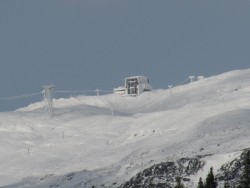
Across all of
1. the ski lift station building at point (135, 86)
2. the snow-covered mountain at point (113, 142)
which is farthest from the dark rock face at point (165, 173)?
the ski lift station building at point (135, 86)

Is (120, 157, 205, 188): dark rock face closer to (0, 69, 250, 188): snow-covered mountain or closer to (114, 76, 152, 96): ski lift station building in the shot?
(0, 69, 250, 188): snow-covered mountain

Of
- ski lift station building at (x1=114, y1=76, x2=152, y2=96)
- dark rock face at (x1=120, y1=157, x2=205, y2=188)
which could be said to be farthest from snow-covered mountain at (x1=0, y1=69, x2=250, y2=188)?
ski lift station building at (x1=114, y1=76, x2=152, y2=96)

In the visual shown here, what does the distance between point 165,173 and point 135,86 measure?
9451cm

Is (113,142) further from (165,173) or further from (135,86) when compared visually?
(135,86)

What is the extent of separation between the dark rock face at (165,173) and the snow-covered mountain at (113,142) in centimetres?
34

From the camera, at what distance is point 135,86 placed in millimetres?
156250

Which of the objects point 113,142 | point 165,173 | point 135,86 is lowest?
point 165,173

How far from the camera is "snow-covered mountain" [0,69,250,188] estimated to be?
66500 mm

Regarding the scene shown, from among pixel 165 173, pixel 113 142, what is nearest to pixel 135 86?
pixel 113 142

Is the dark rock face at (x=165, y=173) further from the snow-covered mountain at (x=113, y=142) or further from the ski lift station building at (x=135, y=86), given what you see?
the ski lift station building at (x=135, y=86)

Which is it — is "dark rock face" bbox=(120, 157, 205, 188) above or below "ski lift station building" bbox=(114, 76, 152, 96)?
below

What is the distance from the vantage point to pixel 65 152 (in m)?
90.8

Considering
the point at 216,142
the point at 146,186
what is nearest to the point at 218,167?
the point at 146,186

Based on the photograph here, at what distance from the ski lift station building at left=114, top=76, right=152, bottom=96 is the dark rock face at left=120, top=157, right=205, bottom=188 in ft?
300
